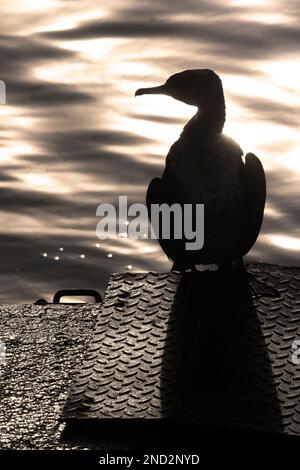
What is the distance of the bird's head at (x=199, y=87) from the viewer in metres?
6.70

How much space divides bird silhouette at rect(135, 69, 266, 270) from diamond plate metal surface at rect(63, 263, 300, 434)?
0.55 feet

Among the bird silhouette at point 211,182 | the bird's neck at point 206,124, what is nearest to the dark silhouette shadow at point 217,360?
the bird silhouette at point 211,182

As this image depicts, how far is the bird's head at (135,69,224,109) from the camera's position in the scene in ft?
22.0

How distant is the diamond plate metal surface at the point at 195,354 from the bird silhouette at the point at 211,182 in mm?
167

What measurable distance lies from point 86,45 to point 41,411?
22.9 feet

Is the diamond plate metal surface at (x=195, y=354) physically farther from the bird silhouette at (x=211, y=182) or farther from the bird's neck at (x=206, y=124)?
the bird's neck at (x=206, y=124)

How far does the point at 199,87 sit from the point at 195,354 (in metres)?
1.33

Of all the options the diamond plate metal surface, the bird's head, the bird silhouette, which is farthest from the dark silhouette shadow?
the bird's head

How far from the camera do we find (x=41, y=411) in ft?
19.0

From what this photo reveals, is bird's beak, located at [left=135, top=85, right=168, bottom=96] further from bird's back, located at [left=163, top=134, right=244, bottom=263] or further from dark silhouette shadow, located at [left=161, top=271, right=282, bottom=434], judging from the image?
dark silhouette shadow, located at [left=161, top=271, right=282, bottom=434]

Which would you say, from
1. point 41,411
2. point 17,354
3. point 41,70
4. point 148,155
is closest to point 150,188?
point 17,354

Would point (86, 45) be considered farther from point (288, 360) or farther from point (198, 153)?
point (288, 360)
